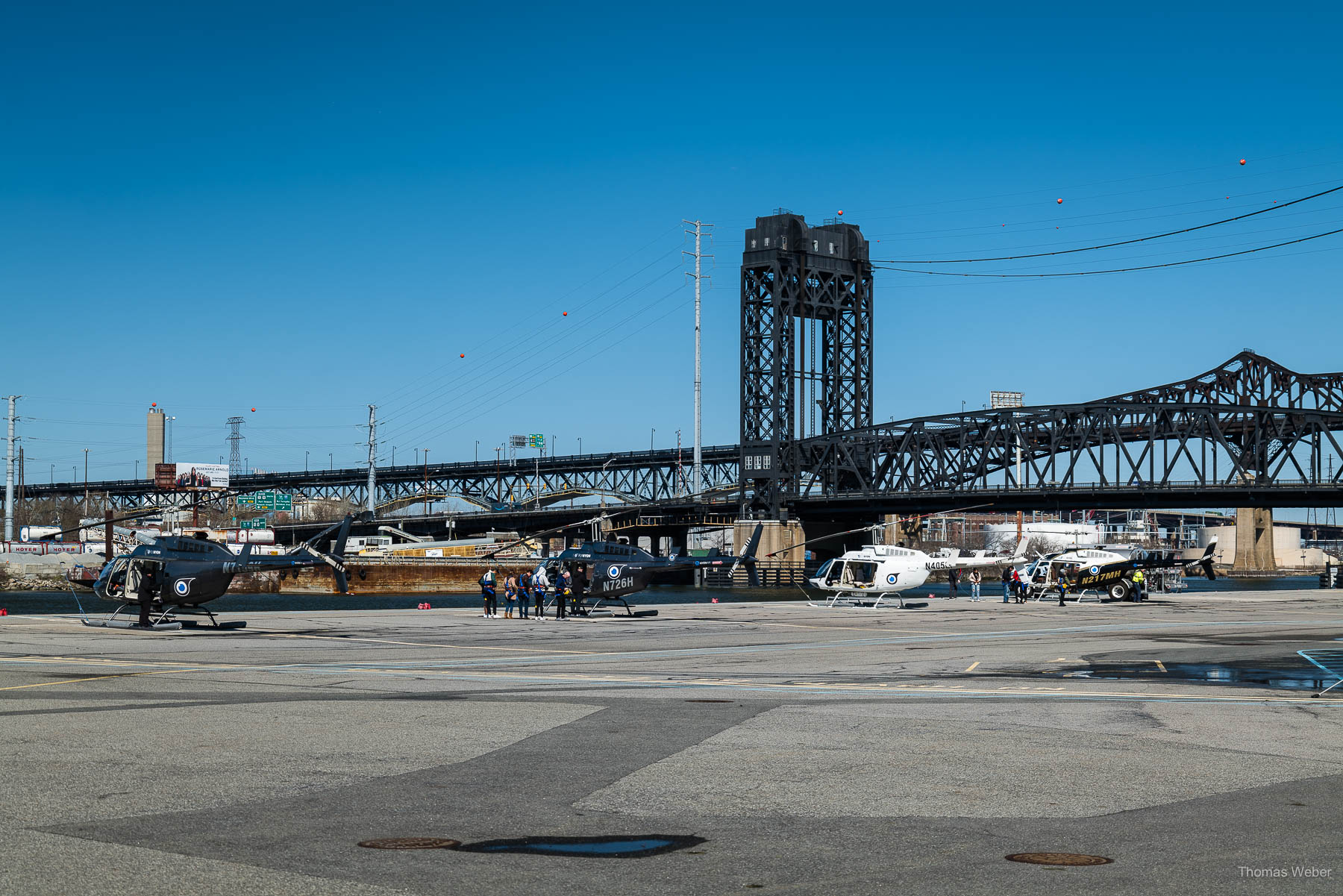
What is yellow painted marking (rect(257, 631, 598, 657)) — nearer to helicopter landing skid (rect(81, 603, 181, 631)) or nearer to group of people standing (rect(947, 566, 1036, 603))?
helicopter landing skid (rect(81, 603, 181, 631))

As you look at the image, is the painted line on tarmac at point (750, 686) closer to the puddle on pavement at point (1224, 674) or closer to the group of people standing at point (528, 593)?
the puddle on pavement at point (1224, 674)

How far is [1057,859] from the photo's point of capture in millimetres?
9008

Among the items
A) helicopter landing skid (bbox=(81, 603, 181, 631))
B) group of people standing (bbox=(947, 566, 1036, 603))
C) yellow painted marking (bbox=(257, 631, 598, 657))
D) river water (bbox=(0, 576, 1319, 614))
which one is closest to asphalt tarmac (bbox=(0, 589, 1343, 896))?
yellow painted marking (bbox=(257, 631, 598, 657))

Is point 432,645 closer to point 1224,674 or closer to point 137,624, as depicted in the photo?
point 137,624

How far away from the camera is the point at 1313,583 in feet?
517

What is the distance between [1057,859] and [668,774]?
460cm

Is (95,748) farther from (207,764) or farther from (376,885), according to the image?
(376,885)

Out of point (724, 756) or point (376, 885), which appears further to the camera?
point (724, 756)

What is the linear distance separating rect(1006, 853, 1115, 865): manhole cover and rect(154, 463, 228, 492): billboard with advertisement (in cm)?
17409

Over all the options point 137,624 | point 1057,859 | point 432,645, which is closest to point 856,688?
point 1057,859

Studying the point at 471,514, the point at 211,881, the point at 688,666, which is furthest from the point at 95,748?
the point at 471,514

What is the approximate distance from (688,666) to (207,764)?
15.0m

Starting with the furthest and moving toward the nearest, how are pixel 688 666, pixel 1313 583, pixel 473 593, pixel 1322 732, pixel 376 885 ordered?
1. pixel 1313 583
2. pixel 473 593
3. pixel 688 666
4. pixel 1322 732
5. pixel 376 885

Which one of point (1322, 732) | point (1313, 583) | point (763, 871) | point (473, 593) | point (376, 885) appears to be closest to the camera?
point (376, 885)
